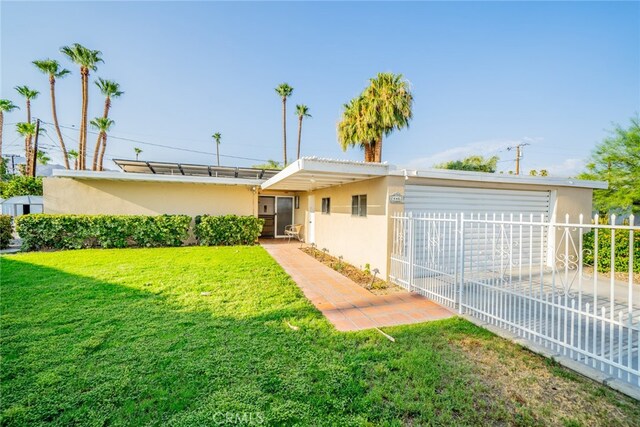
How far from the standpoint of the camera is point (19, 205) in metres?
15.0

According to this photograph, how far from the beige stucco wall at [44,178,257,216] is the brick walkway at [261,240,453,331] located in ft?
23.8

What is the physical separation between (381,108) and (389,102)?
0.53 m

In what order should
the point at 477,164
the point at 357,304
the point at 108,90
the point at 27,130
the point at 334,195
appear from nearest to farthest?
the point at 357,304 < the point at 334,195 < the point at 108,90 < the point at 27,130 < the point at 477,164

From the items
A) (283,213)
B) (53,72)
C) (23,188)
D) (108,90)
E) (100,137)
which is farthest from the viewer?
(100,137)

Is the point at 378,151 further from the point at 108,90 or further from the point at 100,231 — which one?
the point at 108,90

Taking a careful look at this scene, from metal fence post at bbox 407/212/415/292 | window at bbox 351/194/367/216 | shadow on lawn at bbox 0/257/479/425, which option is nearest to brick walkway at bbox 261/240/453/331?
metal fence post at bbox 407/212/415/292

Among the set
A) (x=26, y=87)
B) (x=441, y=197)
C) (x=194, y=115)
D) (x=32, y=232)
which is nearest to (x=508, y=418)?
(x=441, y=197)

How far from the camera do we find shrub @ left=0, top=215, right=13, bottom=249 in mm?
10570

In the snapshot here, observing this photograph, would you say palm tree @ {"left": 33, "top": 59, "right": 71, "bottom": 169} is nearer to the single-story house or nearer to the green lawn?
the single-story house

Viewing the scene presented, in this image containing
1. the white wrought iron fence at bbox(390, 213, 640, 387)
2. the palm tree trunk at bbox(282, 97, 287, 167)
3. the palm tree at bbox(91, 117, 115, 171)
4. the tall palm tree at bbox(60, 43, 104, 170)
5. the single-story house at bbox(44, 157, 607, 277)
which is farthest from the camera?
the palm tree trunk at bbox(282, 97, 287, 167)

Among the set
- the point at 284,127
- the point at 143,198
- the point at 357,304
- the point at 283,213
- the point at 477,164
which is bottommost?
the point at 357,304

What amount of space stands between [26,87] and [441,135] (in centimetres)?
3389

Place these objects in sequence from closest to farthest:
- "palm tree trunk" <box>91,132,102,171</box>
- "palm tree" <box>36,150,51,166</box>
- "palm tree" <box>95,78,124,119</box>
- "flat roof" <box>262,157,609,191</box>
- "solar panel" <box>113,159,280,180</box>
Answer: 1. "flat roof" <box>262,157,609,191</box>
2. "solar panel" <box>113,159,280,180</box>
3. "palm tree" <box>95,78,124,119</box>
4. "palm tree trunk" <box>91,132,102,171</box>
5. "palm tree" <box>36,150,51,166</box>

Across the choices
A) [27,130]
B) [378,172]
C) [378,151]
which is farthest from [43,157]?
[378,172]
